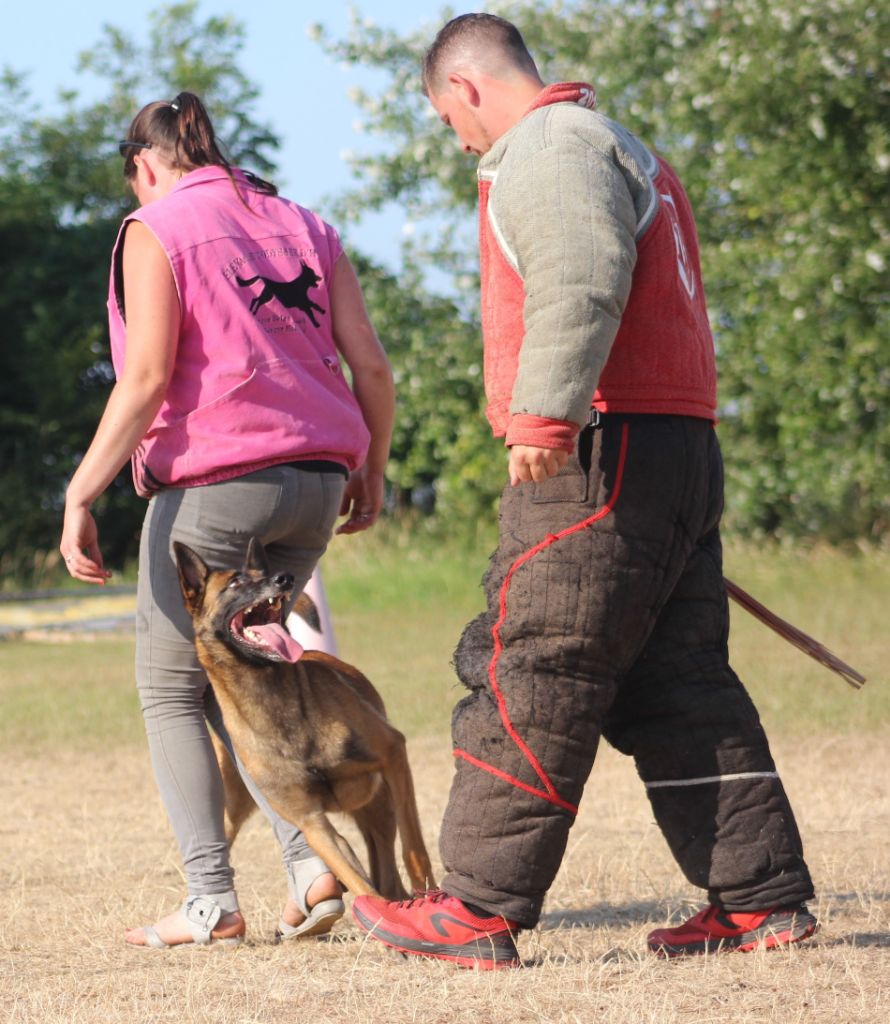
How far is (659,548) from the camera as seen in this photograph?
3.62 m

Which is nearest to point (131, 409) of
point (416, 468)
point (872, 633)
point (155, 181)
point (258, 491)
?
point (258, 491)

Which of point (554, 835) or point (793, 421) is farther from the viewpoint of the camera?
point (793, 421)

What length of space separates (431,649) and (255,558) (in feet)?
32.6

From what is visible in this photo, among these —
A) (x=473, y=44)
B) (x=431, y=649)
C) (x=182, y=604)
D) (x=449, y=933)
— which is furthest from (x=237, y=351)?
(x=431, y=649)

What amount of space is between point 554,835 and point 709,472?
96 cm

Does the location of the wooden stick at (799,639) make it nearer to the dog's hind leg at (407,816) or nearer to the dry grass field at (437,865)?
the dry grass field at (437,865)

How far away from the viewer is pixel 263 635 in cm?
429

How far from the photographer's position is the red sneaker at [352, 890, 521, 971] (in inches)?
144

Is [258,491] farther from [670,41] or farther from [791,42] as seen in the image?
[670,41]

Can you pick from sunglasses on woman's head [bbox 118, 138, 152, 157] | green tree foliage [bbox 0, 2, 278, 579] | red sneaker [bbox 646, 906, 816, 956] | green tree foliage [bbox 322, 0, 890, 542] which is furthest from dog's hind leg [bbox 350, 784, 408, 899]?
green tree foliage [bbox 0, 2, 278, 579]

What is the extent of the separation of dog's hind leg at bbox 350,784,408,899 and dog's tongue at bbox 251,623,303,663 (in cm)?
57

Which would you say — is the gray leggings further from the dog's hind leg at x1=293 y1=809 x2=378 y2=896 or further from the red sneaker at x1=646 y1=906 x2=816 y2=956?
the red sneaker at x1=646 y1=906 x2=816 y2=956

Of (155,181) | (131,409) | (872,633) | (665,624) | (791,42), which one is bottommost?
(872,633)

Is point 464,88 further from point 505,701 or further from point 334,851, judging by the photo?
point 334,851
